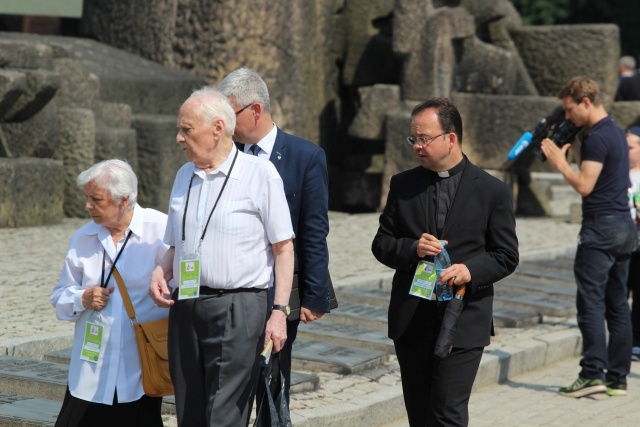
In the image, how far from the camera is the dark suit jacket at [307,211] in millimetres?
5051

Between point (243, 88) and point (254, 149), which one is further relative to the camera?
point (254, 149)

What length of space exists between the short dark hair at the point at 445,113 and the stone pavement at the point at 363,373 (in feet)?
5.71

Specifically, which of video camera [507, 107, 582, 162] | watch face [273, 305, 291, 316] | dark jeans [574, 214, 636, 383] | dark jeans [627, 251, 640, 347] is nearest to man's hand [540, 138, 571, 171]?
video camera [507, 107, 582, 162]

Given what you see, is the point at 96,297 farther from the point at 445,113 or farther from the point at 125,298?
the point at 445,113

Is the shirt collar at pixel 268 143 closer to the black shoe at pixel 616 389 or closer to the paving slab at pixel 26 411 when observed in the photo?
the paving slab at pixel 26 411

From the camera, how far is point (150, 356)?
184 inches

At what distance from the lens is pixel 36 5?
15172mm

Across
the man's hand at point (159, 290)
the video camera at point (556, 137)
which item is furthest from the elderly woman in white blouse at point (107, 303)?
the video camera at point (556, 137)

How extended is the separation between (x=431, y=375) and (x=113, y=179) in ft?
4.77

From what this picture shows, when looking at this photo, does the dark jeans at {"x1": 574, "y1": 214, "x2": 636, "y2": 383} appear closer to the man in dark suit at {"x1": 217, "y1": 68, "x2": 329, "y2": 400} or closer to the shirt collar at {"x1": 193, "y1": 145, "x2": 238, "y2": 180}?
the man in dark suit at {"x1": 217, "y1": 68, "x2": 329, "y2": 400}

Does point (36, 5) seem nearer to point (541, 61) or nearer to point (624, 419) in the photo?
point (541, 61)

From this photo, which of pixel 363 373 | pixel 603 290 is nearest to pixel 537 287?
pixel 603 290

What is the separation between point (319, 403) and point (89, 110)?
6886 mm

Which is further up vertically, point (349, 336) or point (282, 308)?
point (282, 308)
